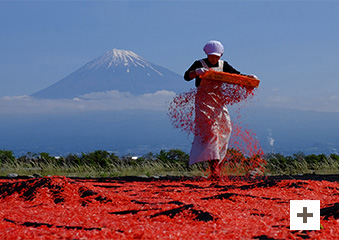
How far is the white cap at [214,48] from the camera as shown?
8.63m

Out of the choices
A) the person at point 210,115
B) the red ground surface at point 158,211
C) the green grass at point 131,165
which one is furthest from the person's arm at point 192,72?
the green grass at point 131,165

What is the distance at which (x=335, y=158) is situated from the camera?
13.7 metres

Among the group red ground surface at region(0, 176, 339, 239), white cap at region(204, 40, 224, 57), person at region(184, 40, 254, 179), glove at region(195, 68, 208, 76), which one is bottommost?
red ground surface at region(0, 176, 339, 239)

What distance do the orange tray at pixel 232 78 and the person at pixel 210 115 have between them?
193 millimetres

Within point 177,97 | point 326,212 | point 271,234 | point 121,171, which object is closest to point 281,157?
point 121,171

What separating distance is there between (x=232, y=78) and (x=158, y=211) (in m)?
3.97

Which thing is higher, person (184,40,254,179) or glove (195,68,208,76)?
glove (195,68,208,76)

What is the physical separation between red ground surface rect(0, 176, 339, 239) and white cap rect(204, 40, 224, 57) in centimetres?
258

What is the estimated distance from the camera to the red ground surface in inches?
164

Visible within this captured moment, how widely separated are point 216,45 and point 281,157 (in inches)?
248

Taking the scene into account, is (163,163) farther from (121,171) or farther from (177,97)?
(177,97)

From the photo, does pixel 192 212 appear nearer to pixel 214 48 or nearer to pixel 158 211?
pixel 158 211

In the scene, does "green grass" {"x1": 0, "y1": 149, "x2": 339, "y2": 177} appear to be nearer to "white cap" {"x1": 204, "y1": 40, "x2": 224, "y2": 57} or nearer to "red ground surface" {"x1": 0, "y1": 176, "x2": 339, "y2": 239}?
"white cap" {"x1": 204, "y1": 40, "x2": 224, "y2": 57}

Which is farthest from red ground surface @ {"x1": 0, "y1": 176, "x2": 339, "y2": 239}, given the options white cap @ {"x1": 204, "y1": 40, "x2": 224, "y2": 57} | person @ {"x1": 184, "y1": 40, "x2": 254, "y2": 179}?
white cap @ {"x1": 204, "y1": 40, "x2": 224, "y2": 57}
